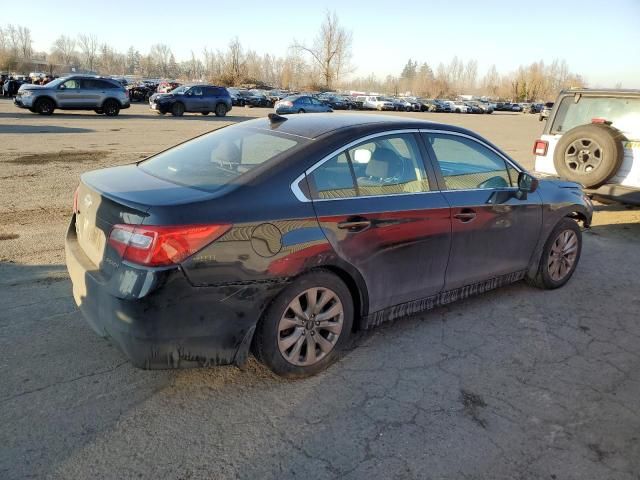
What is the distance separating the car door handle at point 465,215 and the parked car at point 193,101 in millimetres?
25656

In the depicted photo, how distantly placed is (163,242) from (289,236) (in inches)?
27.7

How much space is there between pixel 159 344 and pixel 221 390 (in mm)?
585

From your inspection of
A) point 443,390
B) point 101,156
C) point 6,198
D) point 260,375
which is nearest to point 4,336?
point 260,375

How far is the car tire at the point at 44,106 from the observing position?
2227 centimetres

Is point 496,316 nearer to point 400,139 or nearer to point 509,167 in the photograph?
point 509,167

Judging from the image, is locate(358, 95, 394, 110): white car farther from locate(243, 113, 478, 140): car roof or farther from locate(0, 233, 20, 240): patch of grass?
locate(243, 113, 478, 140): car roof

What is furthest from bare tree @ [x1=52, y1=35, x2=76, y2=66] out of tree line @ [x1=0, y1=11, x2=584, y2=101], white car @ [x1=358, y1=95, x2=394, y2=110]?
white car @ [x1=358, y1=95, x2=394, y2=110]

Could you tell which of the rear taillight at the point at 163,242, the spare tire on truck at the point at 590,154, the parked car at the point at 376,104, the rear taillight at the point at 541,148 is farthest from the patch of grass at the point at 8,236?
the parked car at the point at 376,104

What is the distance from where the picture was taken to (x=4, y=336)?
3.56 meters

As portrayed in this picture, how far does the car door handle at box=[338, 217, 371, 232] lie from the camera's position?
322 cm

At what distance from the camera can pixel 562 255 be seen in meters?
4.99

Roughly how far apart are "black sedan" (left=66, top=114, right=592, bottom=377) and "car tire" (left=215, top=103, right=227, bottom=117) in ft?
83.4

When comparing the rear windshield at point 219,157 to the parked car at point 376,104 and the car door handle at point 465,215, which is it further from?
the parked car at point 376,104

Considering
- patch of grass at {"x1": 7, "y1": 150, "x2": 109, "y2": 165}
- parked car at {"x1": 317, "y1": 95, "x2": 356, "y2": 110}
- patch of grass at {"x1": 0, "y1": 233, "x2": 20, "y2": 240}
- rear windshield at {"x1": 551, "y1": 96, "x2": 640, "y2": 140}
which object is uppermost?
parked car at {"x1": 317, "y1": 95, "x2": 356, "y2": 110}
